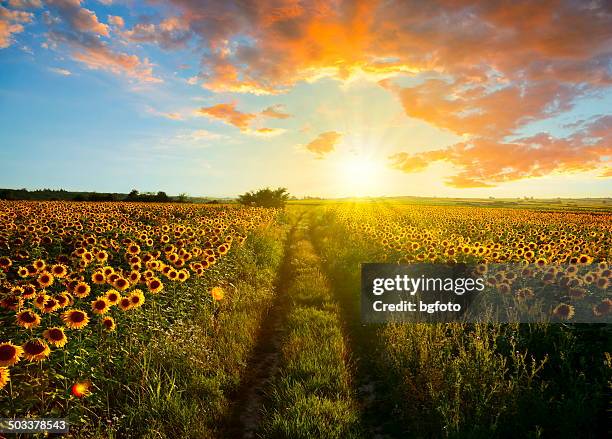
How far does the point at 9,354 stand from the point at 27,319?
80cm

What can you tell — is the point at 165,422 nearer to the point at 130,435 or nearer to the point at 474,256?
the point at 130,435

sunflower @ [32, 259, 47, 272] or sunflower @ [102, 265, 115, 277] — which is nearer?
sunflower @ [32, 259, 47, 272]

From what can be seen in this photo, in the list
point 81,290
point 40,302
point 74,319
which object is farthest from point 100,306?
point 81,290

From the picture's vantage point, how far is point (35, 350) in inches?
177

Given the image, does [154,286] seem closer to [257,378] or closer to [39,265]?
[257,378]

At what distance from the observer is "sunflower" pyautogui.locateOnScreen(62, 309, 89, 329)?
204 inches

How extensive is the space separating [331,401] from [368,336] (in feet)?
10.4

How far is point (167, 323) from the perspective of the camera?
7.43m

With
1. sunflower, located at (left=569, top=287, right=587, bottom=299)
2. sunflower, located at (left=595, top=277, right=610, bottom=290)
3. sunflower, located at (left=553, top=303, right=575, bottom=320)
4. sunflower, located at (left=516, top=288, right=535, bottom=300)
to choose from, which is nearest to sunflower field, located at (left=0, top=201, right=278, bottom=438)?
sunflower, located at (left=516, top=288, right=535, bottom=300)

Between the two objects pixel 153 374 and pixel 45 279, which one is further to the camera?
pixel 45 279

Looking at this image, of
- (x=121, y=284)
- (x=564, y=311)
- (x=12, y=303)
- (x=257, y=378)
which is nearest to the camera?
(x=12, y=303)

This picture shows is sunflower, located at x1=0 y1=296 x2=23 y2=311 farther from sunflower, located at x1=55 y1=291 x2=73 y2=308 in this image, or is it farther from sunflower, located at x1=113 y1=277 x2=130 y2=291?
sunflower, located at x1=113 y1=277 x2=130 y2=291

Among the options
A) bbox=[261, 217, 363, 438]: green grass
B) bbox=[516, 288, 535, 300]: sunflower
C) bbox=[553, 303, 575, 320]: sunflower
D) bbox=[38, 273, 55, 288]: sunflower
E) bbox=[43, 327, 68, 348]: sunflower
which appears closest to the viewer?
bbox=[43, 327, 68, 348]: sunflower

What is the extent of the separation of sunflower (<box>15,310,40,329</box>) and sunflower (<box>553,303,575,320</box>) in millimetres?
7965
